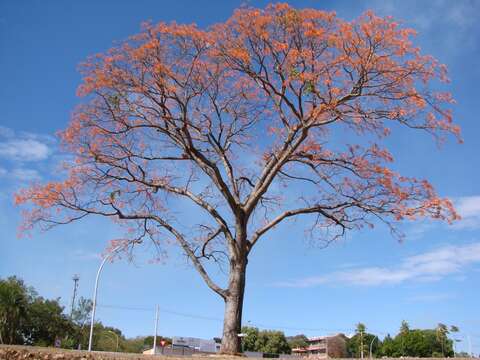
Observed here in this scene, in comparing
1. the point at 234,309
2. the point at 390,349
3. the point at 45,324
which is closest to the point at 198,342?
the point at 45,324

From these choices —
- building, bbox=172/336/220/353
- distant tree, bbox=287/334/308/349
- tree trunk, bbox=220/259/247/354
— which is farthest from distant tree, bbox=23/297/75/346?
distant tree, bbox=287/334/308/349

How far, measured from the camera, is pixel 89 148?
12.0m

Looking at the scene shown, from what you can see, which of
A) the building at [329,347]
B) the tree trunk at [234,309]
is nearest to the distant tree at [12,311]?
the tree trunk at [234,309]

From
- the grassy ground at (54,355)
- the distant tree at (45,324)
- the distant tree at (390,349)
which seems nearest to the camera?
the grassy ground at (54,355)

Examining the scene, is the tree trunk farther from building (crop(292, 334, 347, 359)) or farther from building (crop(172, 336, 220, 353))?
building (crop(292, 334, 347, 359))

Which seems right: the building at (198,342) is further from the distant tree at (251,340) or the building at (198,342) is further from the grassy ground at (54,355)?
the grassy ground at (54,355)

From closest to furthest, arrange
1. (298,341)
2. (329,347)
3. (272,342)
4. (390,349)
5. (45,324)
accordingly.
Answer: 1. (45,324)
2. (272,342)
3. (390,349)
4. (329,347)
5. (298,341)

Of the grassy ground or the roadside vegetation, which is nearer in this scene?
the grassy ground

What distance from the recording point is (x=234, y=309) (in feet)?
35.0

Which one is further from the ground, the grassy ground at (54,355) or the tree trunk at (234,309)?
the tree trunk at (234,309)

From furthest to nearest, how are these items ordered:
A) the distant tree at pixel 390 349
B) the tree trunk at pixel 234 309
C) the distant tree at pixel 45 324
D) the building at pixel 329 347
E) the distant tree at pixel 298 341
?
the distant tree at pixel 298 341 < the building at pixel 329 347 < the distant tree at pixel 390 349 < the distant tree at pixel 45 324 < the tree trunk at pixel 234 309

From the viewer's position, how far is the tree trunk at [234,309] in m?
10.4

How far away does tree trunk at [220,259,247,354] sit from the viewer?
10.4m

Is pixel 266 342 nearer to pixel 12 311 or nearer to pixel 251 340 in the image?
pixel 251 340
